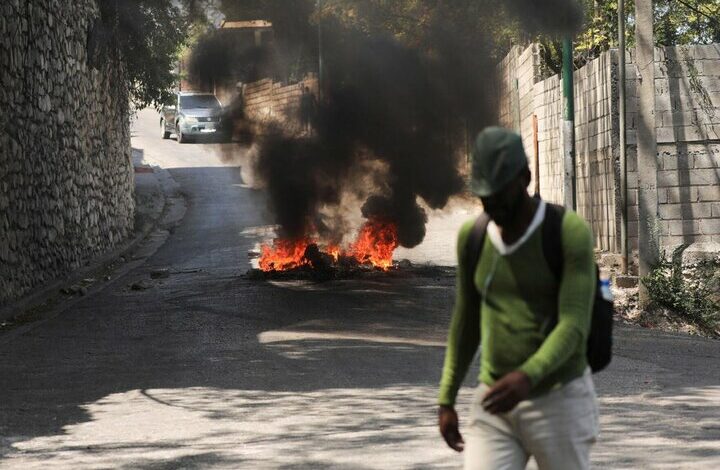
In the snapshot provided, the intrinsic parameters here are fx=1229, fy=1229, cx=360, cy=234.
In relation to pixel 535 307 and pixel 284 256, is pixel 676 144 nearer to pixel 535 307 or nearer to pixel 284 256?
pixel 284 256

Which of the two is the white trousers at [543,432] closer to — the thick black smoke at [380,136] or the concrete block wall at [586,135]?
the concrete block wall at [586,135]

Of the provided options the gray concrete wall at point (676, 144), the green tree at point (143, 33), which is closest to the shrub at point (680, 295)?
the gray concrete wall at point (676, 144)

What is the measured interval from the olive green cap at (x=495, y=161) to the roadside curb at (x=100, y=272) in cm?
1095

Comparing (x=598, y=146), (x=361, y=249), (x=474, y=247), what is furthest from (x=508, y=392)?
(x=361, y=249)

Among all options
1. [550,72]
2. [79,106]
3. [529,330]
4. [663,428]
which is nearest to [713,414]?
[663,428]

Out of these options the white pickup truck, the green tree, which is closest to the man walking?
the green tree

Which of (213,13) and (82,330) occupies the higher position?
(213,13)

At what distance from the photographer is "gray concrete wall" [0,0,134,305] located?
1538 centimetres

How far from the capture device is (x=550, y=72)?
2495 centimetres

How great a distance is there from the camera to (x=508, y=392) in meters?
3.45

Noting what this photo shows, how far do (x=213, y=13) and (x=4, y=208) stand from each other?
5.96m

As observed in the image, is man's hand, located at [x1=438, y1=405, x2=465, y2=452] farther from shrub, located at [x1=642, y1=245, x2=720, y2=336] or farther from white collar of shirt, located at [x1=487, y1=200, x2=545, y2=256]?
shrub, located at [x1=642, y1=245, x2=720, y2=336]

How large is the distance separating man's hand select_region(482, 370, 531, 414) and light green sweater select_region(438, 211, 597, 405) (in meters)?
0.02

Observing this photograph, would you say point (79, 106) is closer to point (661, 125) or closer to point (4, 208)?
point (4, 208)
